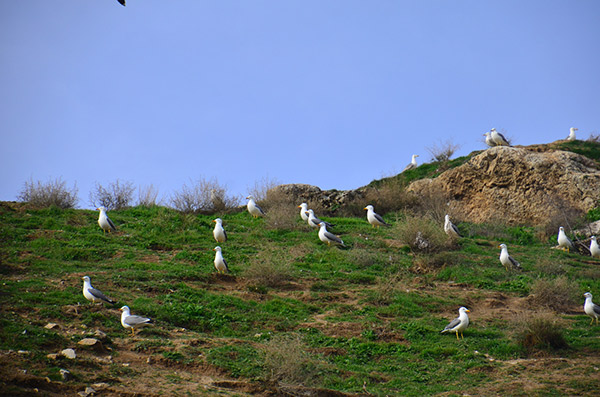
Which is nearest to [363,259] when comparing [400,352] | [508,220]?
[400,352]

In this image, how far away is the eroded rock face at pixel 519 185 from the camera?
77.8 ft

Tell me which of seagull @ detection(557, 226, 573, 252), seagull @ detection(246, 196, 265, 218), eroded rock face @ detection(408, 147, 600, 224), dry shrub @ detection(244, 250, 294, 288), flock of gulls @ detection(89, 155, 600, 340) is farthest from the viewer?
eroded rock face @ detection(408, 147, 600, 224)

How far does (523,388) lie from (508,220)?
15914 mm

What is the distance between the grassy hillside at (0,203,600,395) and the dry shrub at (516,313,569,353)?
0.24 feet

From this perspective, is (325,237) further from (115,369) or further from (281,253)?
(115,369)

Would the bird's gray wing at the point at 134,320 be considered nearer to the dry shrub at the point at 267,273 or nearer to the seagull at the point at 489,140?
the dry shrub at the point at 267,273

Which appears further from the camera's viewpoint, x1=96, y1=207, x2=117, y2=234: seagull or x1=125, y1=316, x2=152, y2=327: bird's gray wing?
x1=96, y1=207, x2=117, y2=234: seagull

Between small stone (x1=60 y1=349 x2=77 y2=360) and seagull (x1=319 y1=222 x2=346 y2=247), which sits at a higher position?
seagull (x1=319 y1=222 x2=346 y2=247)

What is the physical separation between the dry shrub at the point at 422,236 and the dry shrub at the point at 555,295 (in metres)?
4.10

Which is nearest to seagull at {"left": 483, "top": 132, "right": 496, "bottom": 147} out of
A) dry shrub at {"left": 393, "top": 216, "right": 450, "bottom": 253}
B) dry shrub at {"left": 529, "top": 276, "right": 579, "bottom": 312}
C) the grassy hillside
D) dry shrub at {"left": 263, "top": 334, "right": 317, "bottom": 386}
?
the grassy hillside

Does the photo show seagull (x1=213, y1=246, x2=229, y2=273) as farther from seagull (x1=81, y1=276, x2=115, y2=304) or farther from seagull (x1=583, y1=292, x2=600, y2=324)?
seagull (x1=583, y1=292, x2=600, y2=324)

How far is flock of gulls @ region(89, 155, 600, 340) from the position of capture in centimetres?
1165

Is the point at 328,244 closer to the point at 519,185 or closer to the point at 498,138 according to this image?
the point at 519,185

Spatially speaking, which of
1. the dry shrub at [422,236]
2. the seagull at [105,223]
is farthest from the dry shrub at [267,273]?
the seagull at [105,223]
